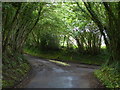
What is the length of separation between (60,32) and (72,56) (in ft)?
12.0

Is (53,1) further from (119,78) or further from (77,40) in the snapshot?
(77,40)

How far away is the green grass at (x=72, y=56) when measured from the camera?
19.0 meters

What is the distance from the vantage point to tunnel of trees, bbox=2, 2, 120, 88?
918 cm

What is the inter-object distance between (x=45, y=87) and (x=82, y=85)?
194 cm

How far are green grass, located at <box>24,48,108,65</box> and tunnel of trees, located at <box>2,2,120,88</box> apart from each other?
0.12 m

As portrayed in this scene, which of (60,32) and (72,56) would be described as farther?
(72,56)

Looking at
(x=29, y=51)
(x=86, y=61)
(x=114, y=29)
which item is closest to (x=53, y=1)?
(x=114, y=29)

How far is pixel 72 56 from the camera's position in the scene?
2103 centimetres

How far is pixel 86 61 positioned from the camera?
19.0 metres

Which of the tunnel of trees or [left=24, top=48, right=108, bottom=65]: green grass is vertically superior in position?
the tunnel of trees

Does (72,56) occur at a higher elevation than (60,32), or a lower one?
lower

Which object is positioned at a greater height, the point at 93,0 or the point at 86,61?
the point at 93,0

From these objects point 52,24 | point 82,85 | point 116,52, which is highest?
point 52,24

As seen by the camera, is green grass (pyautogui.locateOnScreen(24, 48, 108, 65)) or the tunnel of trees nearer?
the tunnel of trees
